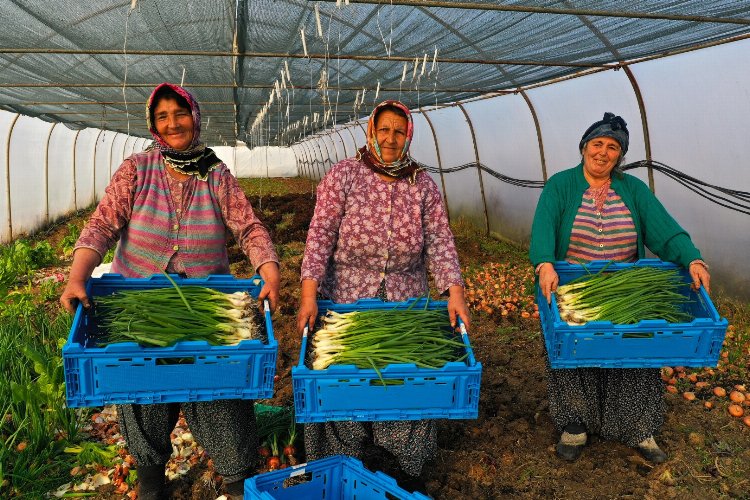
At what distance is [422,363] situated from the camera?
217cm

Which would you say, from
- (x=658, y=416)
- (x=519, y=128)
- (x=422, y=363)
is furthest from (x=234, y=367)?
(x=519, y=128)

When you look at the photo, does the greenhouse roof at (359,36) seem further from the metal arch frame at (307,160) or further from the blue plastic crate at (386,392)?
the metal arch frame at (307,160)

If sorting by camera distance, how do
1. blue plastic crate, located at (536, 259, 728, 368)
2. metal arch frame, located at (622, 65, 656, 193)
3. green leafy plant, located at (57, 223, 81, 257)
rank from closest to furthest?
blue plastic crate, located at (536, 259, 728, 368), metal arch frame, located at (622, 65, 656, 193), green leafy plant, located at (57, 223, 81, 257)

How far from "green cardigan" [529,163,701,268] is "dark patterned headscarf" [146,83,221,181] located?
1682 mm

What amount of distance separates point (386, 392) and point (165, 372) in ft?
2.56

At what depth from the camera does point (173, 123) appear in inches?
98.0

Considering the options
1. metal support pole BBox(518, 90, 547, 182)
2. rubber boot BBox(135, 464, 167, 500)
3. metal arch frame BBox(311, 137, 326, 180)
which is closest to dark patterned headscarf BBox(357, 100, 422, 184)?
rubber boot BBox(135, 464, 167, 500)

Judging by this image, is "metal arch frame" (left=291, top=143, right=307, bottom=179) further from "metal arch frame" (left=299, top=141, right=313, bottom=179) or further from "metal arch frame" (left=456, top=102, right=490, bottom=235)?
"metal arch frame" (left=456, top=102, right=490, bottom=235)

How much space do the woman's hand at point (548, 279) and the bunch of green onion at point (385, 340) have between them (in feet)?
1.66

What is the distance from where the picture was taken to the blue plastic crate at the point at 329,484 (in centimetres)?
199

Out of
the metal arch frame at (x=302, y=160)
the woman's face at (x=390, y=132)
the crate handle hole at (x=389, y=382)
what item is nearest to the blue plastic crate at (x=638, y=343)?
the crate handle hole at (x=389, y=382)

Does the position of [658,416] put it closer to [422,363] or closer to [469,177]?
[422,363]

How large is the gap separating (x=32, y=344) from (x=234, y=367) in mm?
2663

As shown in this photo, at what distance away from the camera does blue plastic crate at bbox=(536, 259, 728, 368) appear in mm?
2328
